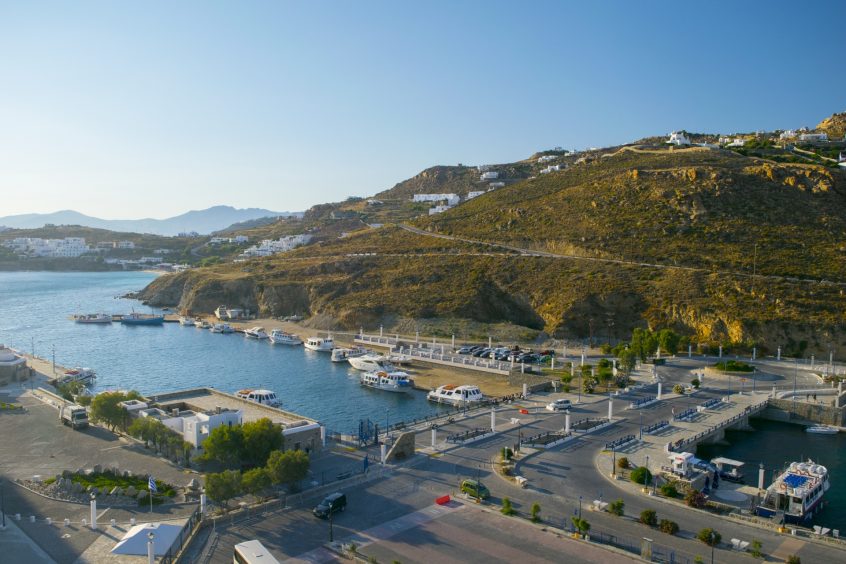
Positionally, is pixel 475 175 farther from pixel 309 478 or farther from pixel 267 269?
pixel 309 478

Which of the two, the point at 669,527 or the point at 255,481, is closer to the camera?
the point at 669,527

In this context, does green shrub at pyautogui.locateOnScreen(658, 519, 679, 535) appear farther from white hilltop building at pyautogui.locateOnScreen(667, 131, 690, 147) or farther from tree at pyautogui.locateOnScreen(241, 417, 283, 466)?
white hilltop building at pyautogui.locateOnScreen(667, 131, 690, 147)

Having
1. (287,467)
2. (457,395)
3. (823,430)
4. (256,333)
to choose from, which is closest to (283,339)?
(256,333)

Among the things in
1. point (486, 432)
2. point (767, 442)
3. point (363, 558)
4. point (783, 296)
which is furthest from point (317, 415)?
point (783, 296)

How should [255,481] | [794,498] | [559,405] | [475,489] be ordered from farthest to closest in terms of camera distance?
[559,405]
[794,498]
[475,489]
[255,481]

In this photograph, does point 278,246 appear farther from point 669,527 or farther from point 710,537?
point 710,537

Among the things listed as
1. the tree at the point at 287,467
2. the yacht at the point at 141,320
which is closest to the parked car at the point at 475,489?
the tree at the point at 287,467

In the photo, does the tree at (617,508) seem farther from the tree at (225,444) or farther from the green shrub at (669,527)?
the tree at (225,444)
